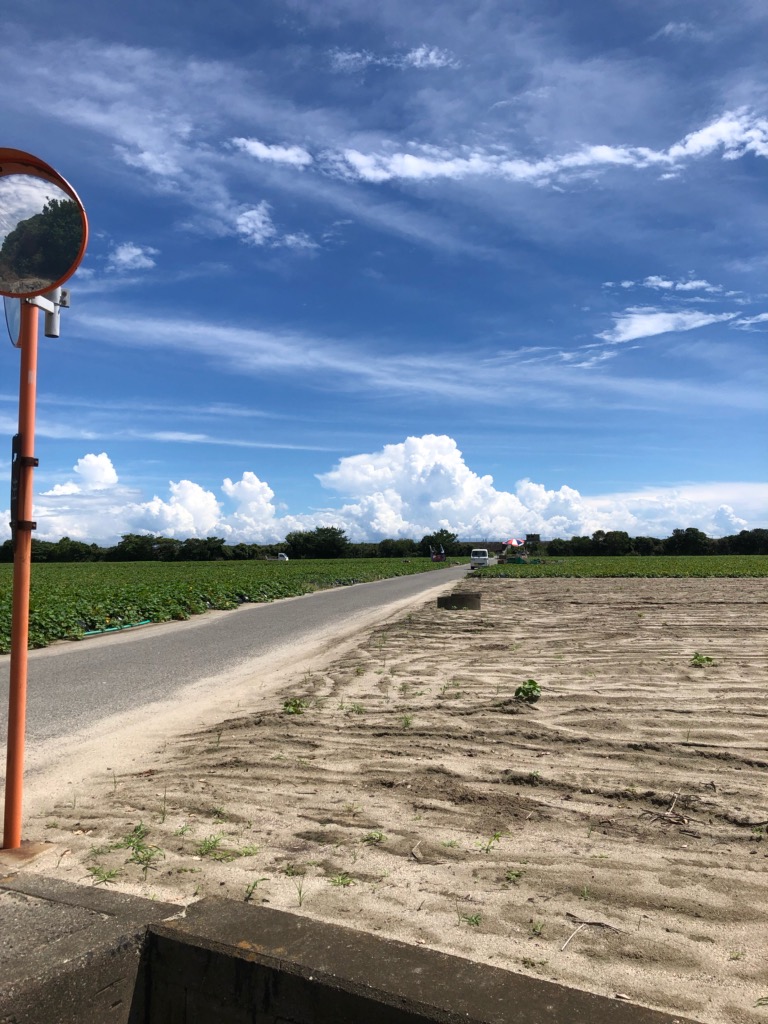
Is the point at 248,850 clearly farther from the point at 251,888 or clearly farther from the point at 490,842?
the point at 490,842

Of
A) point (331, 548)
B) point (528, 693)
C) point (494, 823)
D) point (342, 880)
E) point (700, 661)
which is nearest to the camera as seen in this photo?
point (342, 880)

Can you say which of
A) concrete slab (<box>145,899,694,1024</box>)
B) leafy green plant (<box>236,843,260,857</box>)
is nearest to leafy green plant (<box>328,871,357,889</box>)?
leafy green plant (<box>236,843,260,857</box>)

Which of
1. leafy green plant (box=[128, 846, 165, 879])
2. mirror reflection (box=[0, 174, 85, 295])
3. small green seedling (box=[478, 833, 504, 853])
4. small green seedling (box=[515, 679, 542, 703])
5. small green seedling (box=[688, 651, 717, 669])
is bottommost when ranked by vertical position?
leafy green plant (box=[128, 846, 165, 879])

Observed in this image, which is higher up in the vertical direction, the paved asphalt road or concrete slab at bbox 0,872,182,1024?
concrete slab at bbox 0,872,182,1024

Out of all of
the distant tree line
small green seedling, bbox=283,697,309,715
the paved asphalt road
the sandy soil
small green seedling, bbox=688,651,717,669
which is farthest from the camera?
the distant tree line

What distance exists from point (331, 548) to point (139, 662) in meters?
100

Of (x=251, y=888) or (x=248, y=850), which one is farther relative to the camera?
(x=248, y=850)

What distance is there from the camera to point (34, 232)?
3.56 metres

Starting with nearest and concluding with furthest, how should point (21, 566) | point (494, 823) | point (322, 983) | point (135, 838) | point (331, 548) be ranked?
point (322, 983), point (21, 566), point (135, 838), point (494, 823), point (331, 548)

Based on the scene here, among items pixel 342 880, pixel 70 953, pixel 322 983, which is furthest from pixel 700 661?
pixel 70 953

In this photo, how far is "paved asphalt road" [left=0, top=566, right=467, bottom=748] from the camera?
7.69 m

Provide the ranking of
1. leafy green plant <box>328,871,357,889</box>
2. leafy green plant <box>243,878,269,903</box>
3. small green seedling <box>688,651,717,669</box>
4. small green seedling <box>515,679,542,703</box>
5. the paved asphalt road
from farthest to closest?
small green seedling <box>688,651,717,669</box> < the paved asphalt road < small green seedling <box>515,679,542,703</box> < leafy green plant <box>328,871,357,889</box> < leafy green plant <box>243,878,269,903</box>

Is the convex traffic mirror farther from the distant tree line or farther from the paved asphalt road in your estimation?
the distant tree line

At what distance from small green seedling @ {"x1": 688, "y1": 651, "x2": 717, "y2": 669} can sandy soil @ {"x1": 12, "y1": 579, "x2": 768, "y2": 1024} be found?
16.8 inches
